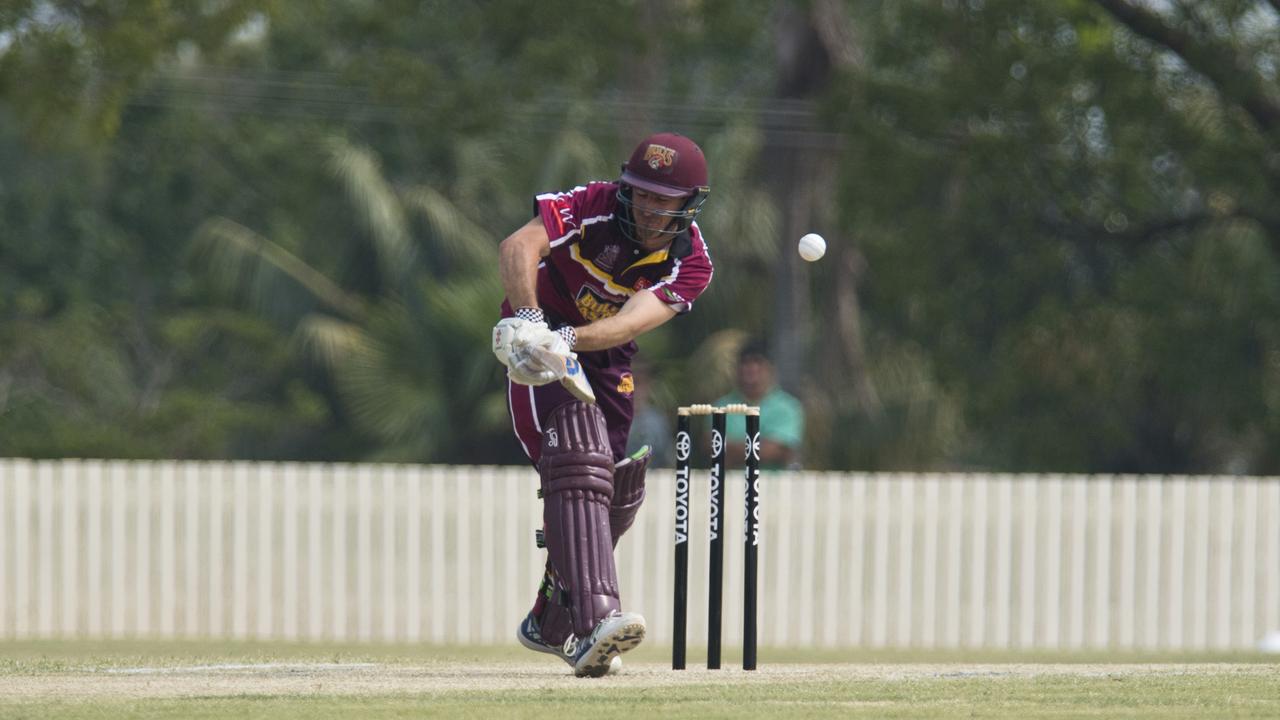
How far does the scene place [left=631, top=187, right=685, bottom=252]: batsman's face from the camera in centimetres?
582

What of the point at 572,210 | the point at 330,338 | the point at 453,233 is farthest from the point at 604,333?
the point at 453,233

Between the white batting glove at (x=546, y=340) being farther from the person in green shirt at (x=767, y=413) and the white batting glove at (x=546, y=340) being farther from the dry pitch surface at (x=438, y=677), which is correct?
the person in green shirt at (x=767, y=413)

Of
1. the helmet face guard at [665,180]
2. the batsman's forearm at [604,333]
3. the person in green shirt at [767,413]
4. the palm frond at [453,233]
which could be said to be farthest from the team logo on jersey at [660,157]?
the palm frond at [453,233]

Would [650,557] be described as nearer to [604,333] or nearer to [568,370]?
[604,333]

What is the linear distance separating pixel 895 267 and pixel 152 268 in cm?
1560

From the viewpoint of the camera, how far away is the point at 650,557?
12117mm

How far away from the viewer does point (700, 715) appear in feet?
15.4

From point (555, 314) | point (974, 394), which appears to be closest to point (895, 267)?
point (974, 394)

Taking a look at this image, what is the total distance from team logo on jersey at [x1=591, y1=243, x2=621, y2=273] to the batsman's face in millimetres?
101

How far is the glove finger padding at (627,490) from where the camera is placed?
6.31m

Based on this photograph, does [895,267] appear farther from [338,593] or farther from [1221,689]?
[1221,689]

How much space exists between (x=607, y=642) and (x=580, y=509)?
16.2 inches

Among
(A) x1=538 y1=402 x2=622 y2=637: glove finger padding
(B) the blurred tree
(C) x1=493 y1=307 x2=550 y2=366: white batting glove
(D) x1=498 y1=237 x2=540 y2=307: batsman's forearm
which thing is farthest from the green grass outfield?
(B) the blurred tree

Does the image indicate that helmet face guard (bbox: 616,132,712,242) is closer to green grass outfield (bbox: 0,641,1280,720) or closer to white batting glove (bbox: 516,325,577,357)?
white batting glove (bbox: 516,325,577,357)
